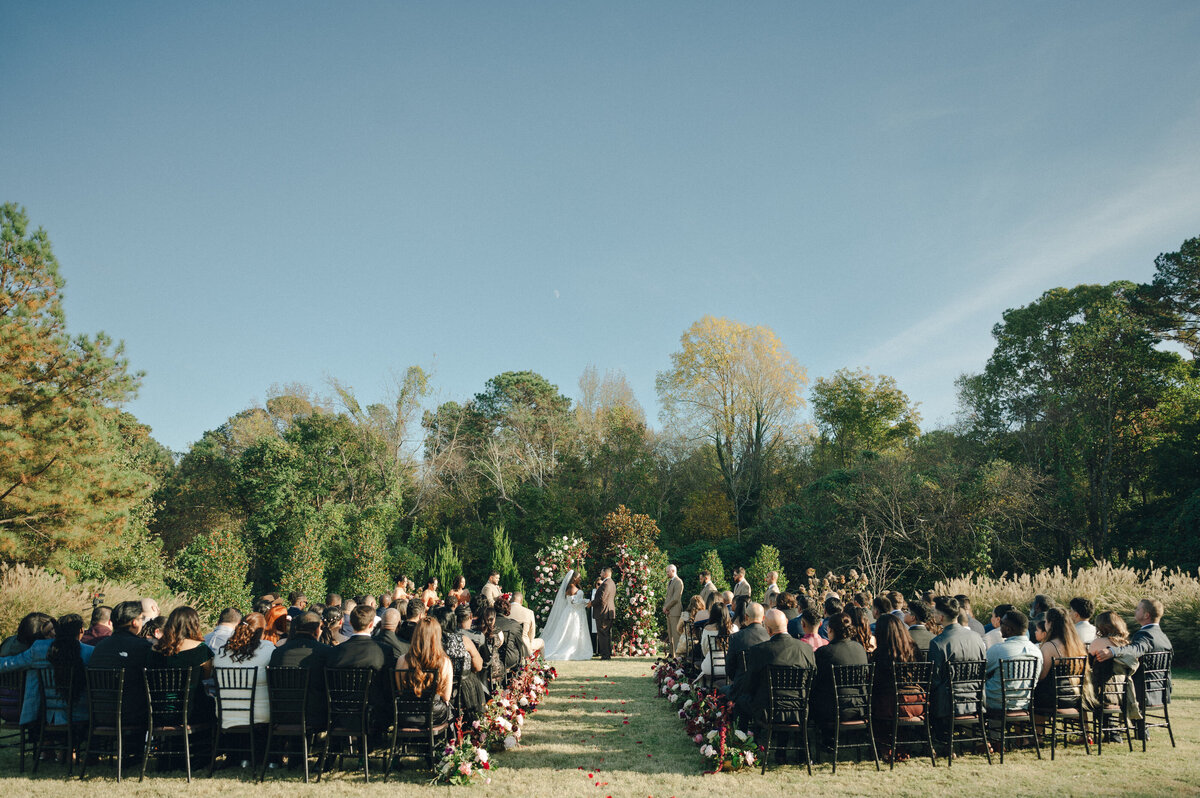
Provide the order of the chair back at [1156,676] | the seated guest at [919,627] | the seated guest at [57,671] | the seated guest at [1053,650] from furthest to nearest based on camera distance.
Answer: the seated guest at [919,627]
the chair back at [1156,676]
the seated guest at [1053,650]
the seated guest at [57,671]

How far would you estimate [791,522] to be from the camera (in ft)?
77.3

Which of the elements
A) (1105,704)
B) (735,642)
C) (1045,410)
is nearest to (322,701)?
(735,642)

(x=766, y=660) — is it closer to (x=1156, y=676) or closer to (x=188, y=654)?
(x=1156, y=676)

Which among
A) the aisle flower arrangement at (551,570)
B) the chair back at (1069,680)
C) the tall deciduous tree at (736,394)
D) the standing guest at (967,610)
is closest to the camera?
the chair back at (1069,680)

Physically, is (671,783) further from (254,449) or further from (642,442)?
(254,449)

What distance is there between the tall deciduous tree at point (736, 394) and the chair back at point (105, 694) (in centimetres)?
2489

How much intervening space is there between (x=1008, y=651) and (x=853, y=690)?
1.64m

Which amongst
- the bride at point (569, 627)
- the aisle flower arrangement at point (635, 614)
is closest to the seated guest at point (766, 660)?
the bride at point (569, 627)

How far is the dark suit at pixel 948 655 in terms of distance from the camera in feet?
21.2

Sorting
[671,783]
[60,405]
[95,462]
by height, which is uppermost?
[60,405]

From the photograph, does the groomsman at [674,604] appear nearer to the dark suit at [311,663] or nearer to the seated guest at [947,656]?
the seated guest at [947,656]

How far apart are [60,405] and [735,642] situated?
13817 mm

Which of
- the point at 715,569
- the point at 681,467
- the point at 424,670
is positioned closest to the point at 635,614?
the point at 715,569

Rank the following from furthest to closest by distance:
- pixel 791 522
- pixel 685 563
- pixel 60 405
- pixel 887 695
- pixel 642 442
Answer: pixel 642 442, pixel 685 563, pixel 791 522, pixel 60 405, pixel 887 695
